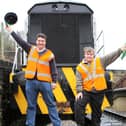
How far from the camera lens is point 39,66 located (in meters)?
10.1

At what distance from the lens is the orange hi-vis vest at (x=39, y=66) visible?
10031 millimetres

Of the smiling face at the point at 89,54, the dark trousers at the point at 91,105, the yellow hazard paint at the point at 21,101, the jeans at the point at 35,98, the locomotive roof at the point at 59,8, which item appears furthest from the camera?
the locomotive roof at the point at 59,8

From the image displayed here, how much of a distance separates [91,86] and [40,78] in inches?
37.2

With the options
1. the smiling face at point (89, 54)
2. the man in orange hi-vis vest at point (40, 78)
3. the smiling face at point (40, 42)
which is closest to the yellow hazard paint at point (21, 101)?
the man in orange hi-vis vest at point (40, 78)

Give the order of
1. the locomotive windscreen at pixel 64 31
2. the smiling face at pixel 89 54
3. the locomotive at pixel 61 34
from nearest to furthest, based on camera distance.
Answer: the smiling face at pixel 89 54 < the locomotive at pixel 61 34 < the locomotive windscreen at pixel 64 31

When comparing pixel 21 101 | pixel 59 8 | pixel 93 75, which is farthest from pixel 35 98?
pixel 59 8

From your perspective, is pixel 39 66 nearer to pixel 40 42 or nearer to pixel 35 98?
pixel 40 42

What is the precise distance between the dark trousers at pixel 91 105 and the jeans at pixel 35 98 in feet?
1.29

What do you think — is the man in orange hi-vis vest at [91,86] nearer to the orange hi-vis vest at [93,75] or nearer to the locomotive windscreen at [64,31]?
the orange hi-vis vest at [93,75]

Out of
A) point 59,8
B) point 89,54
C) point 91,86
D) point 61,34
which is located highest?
point 59,8

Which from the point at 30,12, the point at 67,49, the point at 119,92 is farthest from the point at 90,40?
the point at 119,92

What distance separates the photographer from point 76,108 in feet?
32.6

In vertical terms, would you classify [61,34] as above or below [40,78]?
above

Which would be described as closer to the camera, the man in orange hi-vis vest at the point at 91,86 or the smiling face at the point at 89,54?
the smiling face at the point at 89,54
